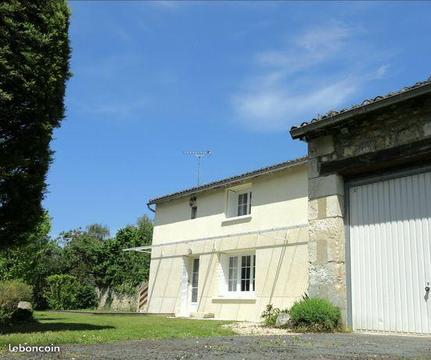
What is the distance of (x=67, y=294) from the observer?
2780 cm

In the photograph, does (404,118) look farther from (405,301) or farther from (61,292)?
(61,292)

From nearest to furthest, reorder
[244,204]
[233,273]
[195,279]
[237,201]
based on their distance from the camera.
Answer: [233,273] → [244,204] → [237,201] → [195,279]

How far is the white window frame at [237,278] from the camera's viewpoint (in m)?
17.8

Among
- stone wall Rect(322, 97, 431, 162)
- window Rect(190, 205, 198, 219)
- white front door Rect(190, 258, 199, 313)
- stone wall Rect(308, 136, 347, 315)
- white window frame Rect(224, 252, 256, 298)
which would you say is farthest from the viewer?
window Rect(190, 205, 198, 219)

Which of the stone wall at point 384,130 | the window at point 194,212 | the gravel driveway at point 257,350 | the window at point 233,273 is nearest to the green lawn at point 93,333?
the gravel driveway at point 257,350

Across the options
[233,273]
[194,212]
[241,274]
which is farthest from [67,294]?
[241,274]

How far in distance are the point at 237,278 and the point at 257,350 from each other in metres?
13.5

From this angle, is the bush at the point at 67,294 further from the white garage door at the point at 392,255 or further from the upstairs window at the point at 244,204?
the white garage door at the point at 392,255

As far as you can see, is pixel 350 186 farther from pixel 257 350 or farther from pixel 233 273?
pixel 233 273

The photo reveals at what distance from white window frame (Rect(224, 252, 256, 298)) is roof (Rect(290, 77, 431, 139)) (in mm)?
9338

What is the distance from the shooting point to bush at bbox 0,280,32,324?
11587 millimetres

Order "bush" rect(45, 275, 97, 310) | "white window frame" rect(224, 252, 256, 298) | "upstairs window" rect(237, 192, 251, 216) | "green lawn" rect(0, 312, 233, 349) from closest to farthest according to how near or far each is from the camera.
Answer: "green lawn" rect(0, 312, 233, 349), "white window frame" rect(224, 252, 256, 298), "upstairs window" rect(237, 192, 251, 216), "bush" rect(45, 275, 97, 310)

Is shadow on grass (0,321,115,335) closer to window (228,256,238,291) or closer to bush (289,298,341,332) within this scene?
bush (289,298,341,332)

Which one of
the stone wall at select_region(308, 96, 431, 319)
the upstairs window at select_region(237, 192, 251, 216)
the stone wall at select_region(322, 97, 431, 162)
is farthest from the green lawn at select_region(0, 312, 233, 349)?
the upstairs window at select_region(237, 192, 251, 216)
